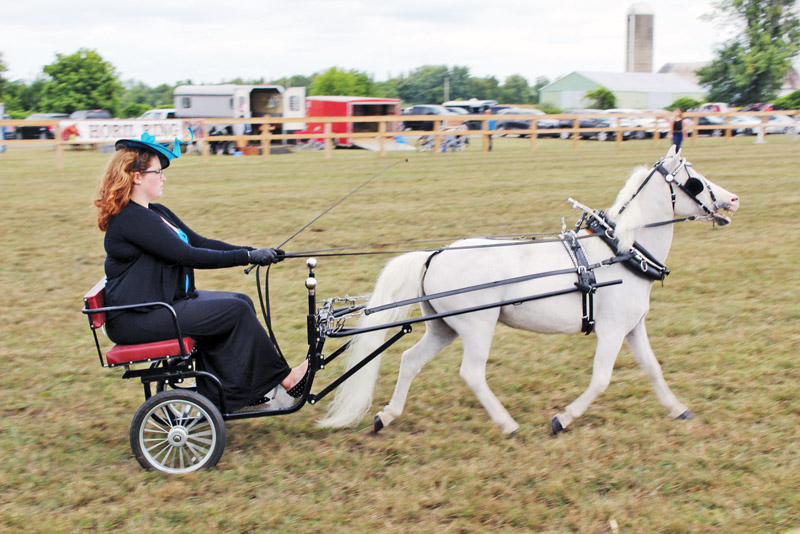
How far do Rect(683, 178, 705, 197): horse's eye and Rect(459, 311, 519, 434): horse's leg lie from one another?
1502 millimetres

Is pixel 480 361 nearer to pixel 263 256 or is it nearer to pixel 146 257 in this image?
pixel 263 256

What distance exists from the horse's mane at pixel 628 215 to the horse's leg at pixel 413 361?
1.25 meters

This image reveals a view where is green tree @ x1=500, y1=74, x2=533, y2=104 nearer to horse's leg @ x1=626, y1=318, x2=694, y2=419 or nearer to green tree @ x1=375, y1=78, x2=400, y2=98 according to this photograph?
green tree @ x1=375, y1=78, x2=400, y2=98

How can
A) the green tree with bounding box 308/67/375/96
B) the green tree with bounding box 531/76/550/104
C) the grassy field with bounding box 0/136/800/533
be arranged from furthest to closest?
the green tree with bounding box 531/76/550/104 → the green tree with bounding box 308/67/375/96 → the grassy field with bounding box 0/136/800/533

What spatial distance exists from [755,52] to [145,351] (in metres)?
61.1

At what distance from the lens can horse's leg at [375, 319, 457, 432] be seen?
4801 mm

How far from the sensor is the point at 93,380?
231 inches

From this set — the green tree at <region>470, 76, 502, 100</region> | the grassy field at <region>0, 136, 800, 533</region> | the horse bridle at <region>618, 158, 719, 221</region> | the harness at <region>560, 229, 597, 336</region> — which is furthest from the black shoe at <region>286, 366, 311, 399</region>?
the green tree at <region>470, 76, 502, 100</region>

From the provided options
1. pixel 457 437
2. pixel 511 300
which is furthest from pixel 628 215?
pixel 457 437

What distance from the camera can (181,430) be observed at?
4238mm

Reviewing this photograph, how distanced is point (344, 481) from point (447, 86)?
98.9 metres

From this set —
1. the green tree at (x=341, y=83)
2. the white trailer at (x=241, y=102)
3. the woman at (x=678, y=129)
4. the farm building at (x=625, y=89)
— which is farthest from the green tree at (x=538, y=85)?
the woman at (x=678, y=129)

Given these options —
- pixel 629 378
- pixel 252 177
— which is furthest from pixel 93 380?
pixel 252 177

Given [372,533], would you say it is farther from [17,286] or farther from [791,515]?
[17,286]
